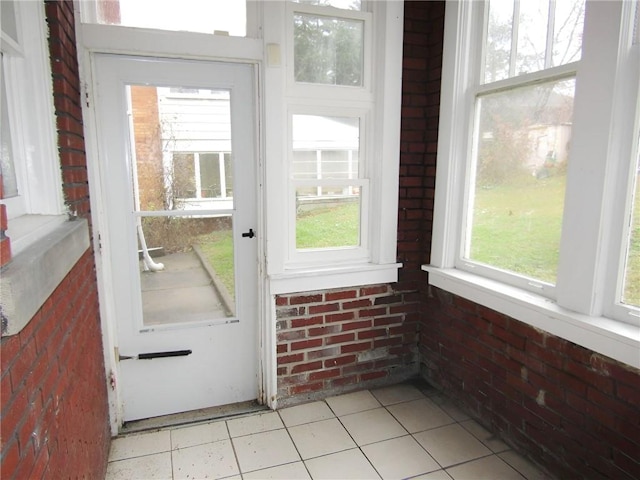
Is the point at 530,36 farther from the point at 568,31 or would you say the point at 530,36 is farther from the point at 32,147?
the point at 32,147

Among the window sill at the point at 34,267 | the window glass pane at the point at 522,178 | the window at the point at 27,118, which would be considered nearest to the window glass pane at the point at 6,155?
the window at the point at 27,118

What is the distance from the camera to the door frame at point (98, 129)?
2.05 metres

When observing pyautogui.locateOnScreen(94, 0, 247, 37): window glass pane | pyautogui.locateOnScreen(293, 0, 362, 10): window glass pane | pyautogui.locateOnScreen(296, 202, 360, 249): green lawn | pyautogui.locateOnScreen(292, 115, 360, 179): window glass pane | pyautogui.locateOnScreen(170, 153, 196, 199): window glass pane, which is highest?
pyautogui.locateOnScreen(293, 0, 362, 10): window glass pane

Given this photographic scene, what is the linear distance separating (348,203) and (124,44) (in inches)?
57.6

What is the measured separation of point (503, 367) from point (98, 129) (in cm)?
242

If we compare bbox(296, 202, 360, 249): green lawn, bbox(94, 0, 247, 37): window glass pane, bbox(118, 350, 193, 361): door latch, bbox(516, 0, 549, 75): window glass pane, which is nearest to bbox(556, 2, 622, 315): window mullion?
bbox(516, 0, 549, 75): window glass pane

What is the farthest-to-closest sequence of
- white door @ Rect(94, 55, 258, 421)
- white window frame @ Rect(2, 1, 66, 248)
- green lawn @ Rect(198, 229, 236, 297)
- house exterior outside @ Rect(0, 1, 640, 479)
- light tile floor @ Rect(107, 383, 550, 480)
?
green lawn @ Rect(198, 229, 236, 297) < white door @ Rect(94, 55, 258, 421) < light tile floor @ Rect(107, 383, 550, 480) < white window frame @ Rect(2, 1, 66, 248) < house exterior outside @ Rect(0, 1, 640, 479)

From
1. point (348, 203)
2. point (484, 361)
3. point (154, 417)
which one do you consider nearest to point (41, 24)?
point (348, 203)

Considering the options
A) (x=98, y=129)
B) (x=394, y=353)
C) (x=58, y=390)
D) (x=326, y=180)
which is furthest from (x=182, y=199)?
(x=394, y=353)

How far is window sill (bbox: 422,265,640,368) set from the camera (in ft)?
5.09

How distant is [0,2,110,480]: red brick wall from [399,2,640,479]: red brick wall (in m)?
1.79

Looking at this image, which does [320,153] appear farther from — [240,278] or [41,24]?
[41,24]

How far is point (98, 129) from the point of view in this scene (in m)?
2.14

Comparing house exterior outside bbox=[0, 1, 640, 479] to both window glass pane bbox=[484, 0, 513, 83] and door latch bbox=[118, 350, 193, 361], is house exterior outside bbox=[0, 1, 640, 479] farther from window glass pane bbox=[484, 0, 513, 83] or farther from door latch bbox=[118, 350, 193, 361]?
window glass pane bbox=[484, 0, 513, 83]
